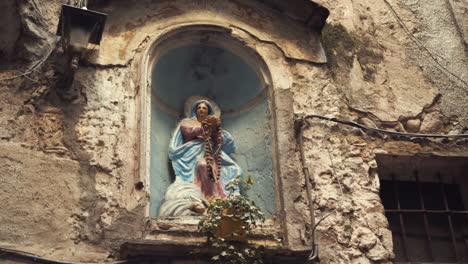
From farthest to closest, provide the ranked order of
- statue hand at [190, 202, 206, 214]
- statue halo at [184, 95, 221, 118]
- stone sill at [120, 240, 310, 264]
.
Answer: statue halo at [184, 95, 221, 118]
statue hand at [190, 202, 206, 214]
stone sill at [120, 240, 310, 264]

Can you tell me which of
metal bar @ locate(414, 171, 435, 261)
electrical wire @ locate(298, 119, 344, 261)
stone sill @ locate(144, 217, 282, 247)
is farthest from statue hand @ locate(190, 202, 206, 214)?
A: metal bar @ locate(414, 171, 435, 261)

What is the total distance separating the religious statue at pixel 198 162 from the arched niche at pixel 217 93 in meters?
0.13

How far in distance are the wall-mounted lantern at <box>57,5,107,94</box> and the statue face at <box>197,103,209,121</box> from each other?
135cm

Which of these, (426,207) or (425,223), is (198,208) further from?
(426,207)

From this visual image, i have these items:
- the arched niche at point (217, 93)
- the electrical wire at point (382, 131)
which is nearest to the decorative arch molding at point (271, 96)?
the arched niche at point (217, 93)

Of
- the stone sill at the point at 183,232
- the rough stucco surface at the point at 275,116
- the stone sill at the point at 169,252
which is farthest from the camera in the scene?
the stone sill at the point at 183,232

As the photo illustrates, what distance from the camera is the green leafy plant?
5.46 meters

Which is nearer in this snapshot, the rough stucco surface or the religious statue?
the rough stucco surface

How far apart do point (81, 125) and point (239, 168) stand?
140cm

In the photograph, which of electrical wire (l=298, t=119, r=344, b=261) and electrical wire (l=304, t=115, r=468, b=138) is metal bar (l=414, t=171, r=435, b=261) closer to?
electrical wire (l=304, t=115, r=468, b=138)

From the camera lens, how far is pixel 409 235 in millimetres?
6617

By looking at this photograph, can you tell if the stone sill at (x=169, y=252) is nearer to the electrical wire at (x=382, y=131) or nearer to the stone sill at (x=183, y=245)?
the stone sill at (x=183, y=245)

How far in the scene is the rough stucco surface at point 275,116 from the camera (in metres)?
5.62

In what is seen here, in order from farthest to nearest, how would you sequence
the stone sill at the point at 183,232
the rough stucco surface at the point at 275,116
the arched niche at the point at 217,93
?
the arched niche at the point at 217,93
the stone sill at the point at 183,232
the rough stucco surface at the point at 275,116
